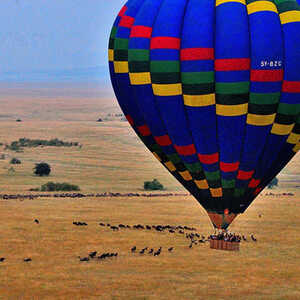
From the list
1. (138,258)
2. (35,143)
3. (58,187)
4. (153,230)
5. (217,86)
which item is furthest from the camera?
(35,143)

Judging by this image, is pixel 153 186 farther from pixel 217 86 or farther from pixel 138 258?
pixel 217 86

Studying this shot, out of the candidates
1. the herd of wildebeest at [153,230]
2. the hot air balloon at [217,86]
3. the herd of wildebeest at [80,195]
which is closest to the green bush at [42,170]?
the herd of wildebeest at [80,195]

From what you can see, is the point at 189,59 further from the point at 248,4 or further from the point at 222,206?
the point at 222,206

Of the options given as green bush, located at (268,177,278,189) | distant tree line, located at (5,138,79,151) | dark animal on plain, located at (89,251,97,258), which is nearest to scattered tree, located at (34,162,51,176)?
green bush, located at (268,177,278,189)

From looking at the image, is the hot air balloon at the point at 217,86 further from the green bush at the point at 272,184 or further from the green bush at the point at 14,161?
the green bush at the point at 14,161

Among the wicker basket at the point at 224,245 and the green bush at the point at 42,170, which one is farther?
the green bush at the point at 42,170

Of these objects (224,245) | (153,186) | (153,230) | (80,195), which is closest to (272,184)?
(153,186)

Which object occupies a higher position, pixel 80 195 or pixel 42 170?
pixel 42 170

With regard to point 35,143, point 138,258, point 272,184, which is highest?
point 35,143
